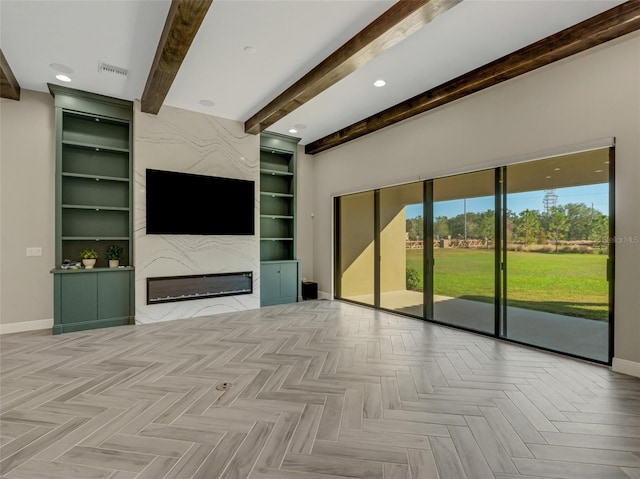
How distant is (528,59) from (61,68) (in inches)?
216

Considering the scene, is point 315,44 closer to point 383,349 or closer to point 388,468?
point 383,349

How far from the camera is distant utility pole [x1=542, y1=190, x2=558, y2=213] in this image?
360 cm

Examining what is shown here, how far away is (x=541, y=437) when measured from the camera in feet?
→ 6.76

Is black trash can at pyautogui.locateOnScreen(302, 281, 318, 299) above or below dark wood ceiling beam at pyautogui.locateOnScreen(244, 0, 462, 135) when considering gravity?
below

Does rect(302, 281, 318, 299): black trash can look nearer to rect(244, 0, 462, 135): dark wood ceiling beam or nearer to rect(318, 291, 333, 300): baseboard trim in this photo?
rect(318, 291, 333, 300): baseboard trim

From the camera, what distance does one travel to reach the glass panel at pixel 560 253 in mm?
3285

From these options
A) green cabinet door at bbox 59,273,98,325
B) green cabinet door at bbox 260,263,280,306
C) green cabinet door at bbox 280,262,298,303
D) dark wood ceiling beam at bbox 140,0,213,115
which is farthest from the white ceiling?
green cabinet door at bbox 280,262,298,303

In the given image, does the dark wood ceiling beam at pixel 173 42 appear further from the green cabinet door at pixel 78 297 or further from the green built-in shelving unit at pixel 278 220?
the green cabinet door at pixel 78 297

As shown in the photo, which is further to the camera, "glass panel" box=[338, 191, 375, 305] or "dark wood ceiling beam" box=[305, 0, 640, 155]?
"glass panel" box=[338, 191, 375, 305]

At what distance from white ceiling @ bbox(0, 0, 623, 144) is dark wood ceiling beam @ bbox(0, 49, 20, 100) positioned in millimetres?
80

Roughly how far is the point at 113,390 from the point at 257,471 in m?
1.71

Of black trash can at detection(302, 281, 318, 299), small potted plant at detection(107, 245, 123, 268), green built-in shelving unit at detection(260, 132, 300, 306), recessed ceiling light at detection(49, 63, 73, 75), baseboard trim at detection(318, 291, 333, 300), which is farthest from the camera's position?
black trash can at detection(302, 281, 318, 299)

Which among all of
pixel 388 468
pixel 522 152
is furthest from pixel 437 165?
pixel 388 468

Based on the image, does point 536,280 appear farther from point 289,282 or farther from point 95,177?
point 95,177
